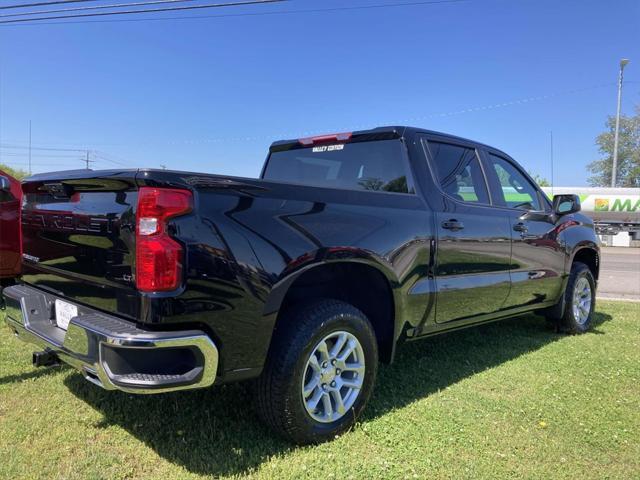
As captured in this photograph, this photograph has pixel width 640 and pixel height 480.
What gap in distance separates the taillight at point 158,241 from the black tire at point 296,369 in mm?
744

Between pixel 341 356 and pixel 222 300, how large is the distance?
3.09 ft

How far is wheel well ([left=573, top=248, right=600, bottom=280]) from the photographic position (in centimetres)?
574

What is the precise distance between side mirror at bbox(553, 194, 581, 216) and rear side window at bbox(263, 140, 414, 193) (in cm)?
229

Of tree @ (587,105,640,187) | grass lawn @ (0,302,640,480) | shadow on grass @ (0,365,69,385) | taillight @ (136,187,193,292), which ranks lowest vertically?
grass lawn @ (0,302,640,480)

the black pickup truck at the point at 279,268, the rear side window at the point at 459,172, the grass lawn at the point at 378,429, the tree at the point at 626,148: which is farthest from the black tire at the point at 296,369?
the tree at the point at 626,148

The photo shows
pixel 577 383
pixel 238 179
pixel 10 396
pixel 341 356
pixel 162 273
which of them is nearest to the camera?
pixel 162 273

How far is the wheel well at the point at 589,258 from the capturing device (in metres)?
5.74

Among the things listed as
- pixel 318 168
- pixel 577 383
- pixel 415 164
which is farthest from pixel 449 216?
pixel 577 383

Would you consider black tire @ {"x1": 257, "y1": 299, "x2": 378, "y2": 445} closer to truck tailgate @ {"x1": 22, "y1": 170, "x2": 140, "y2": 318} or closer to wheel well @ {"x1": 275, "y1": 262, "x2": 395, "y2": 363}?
wheel well @ {"x1": 275, "y1": 262, "x2": 395, "y2": 363}

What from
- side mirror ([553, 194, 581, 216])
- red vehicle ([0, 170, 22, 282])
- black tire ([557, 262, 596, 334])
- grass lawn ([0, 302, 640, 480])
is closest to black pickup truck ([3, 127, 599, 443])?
grass lawn ([0, 302, 640, 480])

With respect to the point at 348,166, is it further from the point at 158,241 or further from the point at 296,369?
the point at 158,241

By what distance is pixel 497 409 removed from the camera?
3416mm

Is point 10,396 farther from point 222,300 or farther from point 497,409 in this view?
point 497,409

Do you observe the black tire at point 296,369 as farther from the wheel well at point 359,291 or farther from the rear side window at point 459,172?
the rear side window at point 459,172
